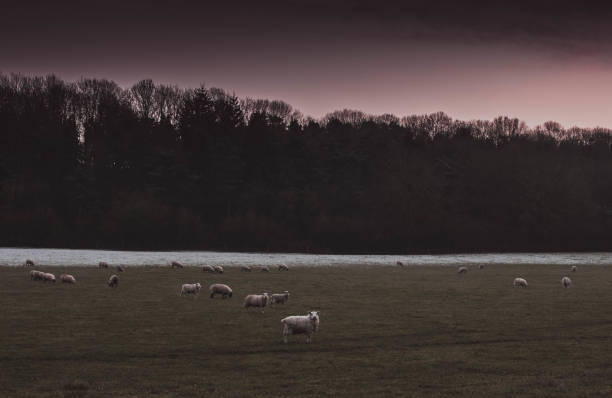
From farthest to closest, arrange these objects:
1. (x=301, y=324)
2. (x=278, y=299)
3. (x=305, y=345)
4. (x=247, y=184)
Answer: (x=247, y=184)
(x=278, y=299)
(x=301, y=324)
(x=305, y=345)

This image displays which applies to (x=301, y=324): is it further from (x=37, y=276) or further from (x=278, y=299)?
(x=37, y=276)

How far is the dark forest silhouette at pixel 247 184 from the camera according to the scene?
102125mm

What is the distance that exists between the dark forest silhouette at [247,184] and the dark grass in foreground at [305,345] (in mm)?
64715

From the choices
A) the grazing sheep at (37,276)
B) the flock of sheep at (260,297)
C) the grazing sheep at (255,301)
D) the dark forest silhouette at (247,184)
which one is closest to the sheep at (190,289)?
the flock of sheep at (260,297)

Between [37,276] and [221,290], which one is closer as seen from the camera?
[221,290]

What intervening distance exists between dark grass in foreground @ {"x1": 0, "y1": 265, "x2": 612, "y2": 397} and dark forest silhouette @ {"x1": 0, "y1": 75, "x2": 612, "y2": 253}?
64.7m

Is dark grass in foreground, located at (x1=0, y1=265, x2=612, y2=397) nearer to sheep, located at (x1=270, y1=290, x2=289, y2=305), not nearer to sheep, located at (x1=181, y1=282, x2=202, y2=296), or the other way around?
sheep, located at (x1=270, y1=290, x2=289, y2=305)

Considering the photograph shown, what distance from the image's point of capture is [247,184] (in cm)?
11419

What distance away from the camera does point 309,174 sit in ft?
388

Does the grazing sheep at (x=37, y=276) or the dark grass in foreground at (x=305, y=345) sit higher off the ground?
the grazing sheep at (x=37, y=276)

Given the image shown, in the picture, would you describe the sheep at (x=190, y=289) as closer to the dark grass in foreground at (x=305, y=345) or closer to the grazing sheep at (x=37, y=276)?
the dark grass in foreground at (x=305, y=345)

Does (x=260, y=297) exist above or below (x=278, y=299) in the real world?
above

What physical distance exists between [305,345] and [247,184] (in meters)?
93.4

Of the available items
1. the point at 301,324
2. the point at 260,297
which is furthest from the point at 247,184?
the point at 301,324
